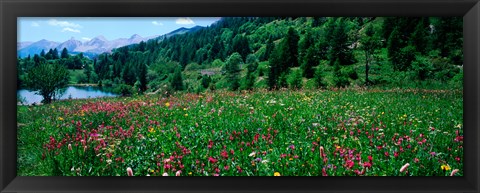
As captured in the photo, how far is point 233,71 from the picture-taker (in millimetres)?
6125

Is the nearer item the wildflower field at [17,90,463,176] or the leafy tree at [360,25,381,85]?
the wildflower field at [17,90,463,176]

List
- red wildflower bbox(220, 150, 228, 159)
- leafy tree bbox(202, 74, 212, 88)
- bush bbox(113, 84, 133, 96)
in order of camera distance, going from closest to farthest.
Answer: red wildflower bbox(220, 150, 228, 159)
bush bbox(113, 84, 133, 96)
leafy tree bbox(202, 74, 212, 88)

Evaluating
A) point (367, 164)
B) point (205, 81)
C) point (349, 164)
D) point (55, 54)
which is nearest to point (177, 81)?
point (205, 81)

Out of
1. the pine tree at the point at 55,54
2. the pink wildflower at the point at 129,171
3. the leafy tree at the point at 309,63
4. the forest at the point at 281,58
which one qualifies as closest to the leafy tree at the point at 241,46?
the forest at the point at 281,58

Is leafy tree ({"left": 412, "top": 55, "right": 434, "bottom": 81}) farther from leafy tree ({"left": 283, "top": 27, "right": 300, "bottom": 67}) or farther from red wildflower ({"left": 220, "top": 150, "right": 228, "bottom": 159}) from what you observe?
red wildflower ({"left": 220, "top": 150, "right": 228, "bottom": 159})

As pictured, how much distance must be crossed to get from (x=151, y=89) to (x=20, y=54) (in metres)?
1.73

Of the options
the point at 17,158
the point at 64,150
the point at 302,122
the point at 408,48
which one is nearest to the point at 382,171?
the point at 302,122

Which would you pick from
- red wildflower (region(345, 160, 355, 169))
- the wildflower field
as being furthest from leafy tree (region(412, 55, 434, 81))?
red wildflower (region(345, 160, 355, 169))

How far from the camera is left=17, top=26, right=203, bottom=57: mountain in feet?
17.1

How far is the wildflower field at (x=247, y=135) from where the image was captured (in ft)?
15.5

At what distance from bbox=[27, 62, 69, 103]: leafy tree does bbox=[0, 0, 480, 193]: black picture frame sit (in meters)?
0.88

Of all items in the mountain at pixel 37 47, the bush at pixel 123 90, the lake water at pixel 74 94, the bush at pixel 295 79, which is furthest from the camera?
the bush at pixel 295 79
